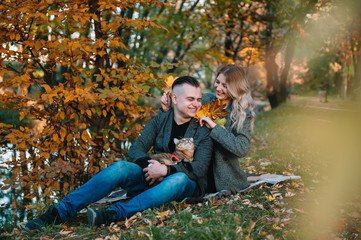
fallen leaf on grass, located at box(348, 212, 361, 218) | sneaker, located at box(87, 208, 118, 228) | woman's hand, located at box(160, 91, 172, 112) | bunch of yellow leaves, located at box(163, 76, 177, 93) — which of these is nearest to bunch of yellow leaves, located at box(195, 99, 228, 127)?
woman's hand, located at box(160, 91, 172, 112)

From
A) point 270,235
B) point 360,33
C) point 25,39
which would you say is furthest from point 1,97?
point 360,33

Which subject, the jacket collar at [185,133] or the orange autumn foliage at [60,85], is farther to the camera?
the orange autumn foliage at [60,85]

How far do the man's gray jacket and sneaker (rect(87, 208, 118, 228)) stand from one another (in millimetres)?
664

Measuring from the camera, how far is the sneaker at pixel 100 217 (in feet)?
9.16

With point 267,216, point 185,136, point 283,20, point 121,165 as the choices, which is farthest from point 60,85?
point 283,20

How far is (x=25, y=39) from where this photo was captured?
12.7 ft

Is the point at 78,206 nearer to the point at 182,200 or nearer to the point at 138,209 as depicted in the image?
the point at 138,209

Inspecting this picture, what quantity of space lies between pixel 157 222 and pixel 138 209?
23cm

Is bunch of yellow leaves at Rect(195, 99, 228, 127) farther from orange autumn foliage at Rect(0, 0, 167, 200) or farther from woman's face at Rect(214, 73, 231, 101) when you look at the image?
orange autumn foliage at Rect(0, 0, 167, 200)

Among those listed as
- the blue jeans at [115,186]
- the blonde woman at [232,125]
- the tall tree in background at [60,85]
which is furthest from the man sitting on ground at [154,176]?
the tall tree in background at [60,85]

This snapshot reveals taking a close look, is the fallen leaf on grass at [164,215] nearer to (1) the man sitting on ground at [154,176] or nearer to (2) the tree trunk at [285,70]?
(1) the man sitting on ground at [154,176]

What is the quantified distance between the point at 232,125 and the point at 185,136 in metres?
0.56

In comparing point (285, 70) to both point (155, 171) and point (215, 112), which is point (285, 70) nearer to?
point (215, 112)

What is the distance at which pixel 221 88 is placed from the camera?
3732 mm
